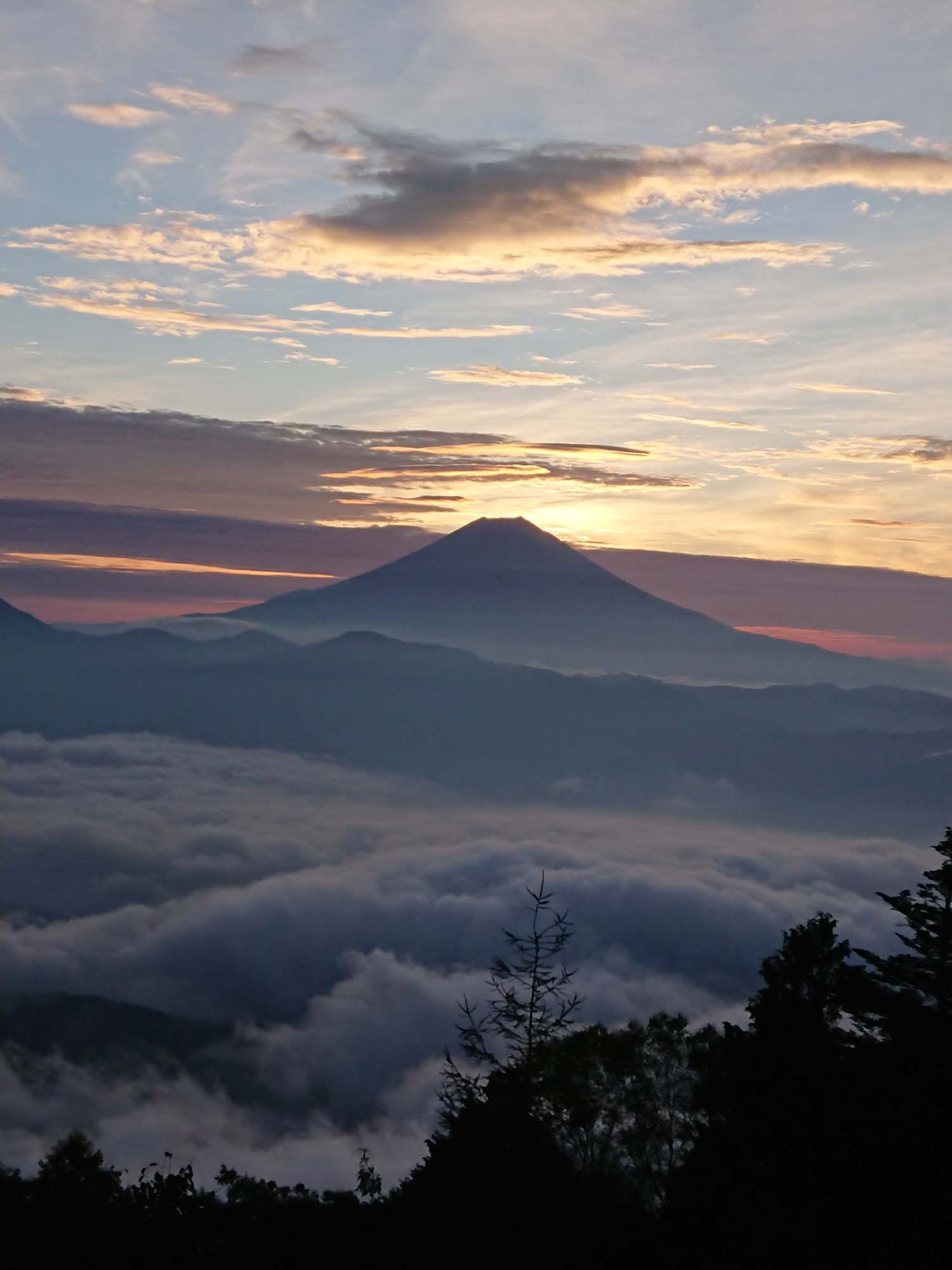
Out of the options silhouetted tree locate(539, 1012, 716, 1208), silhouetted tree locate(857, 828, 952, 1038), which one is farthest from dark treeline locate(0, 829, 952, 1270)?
silhouetted tree locate(539, 1012, 716, 1208)

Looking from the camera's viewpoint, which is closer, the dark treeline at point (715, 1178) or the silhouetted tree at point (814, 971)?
the dark treeline at point (715, 1178)

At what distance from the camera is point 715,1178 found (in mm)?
15648

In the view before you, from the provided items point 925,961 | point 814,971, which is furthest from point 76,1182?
point 925,961

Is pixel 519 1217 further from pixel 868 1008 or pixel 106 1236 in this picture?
pixel 868 1008

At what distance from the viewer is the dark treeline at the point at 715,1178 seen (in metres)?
14.0

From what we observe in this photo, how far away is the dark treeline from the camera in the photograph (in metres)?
14.0

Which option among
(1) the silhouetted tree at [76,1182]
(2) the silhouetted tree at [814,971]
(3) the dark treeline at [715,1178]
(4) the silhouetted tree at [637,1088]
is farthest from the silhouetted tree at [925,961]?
(1) the silhouetted tree at [76,1182]

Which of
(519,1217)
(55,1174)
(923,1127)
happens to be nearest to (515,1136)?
(519,1217)

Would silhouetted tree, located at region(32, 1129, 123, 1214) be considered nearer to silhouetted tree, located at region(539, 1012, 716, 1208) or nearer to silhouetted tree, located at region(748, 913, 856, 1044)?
silhouetted tree, located at region(539, 1012, 716, 1208)

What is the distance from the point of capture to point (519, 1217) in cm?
1426

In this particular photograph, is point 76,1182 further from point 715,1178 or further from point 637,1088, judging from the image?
point 637,1088

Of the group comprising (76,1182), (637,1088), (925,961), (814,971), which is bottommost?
(637,1088)

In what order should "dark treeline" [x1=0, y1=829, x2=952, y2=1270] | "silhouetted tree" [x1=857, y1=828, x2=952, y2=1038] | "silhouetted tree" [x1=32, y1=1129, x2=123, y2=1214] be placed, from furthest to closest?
1. "silhouetted tree" [x1=857, y1=828, x2=952, y2=1038]
2. "silhouetted tree" [x1=32, y1=1129, x2=123, y2=1214]
3. "dark treeline" [x1=0, y1=829, x2=952, y2=1270]

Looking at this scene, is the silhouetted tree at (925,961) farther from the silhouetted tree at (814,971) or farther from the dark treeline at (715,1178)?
the silhouetted tree at (814,971)
